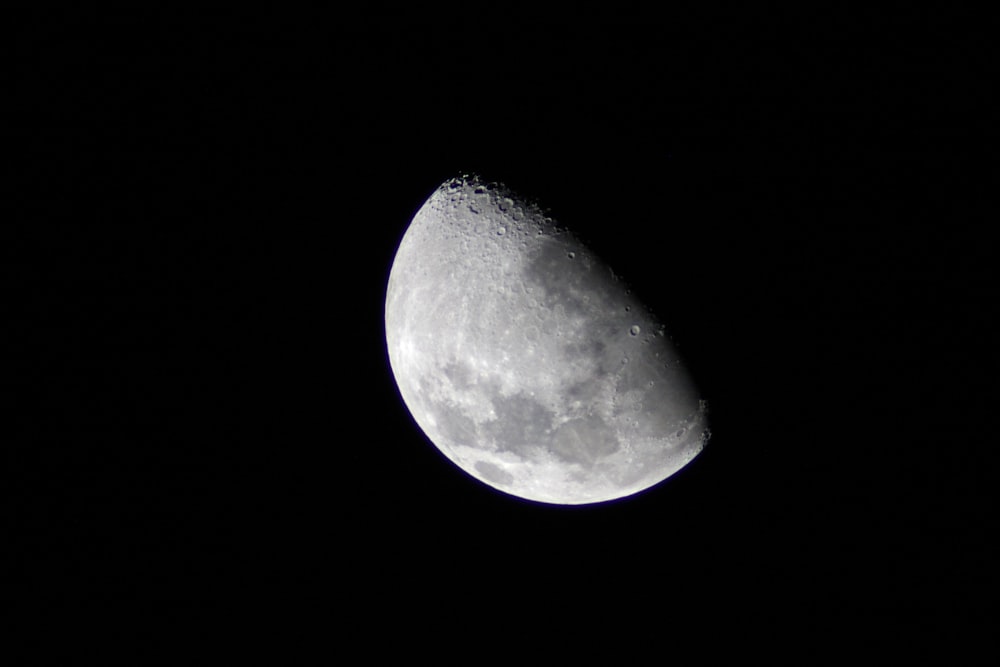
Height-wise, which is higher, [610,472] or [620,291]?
[620,291]

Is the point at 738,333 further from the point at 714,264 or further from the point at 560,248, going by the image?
the point at 560,248

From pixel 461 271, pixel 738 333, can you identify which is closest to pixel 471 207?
pixel 461 271

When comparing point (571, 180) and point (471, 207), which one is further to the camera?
point (471, 207)

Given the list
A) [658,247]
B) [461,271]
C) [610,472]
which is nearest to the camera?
[658,247]

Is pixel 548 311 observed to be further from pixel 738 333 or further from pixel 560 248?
pixel 738 333

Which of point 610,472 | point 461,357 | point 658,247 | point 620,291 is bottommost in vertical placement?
point 610,472

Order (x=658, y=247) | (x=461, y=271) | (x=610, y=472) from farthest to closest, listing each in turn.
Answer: (x=610, y=472) < (x=461, y=271) < (x=658, y=247)

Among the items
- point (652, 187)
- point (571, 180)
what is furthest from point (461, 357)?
point (652, 187)
